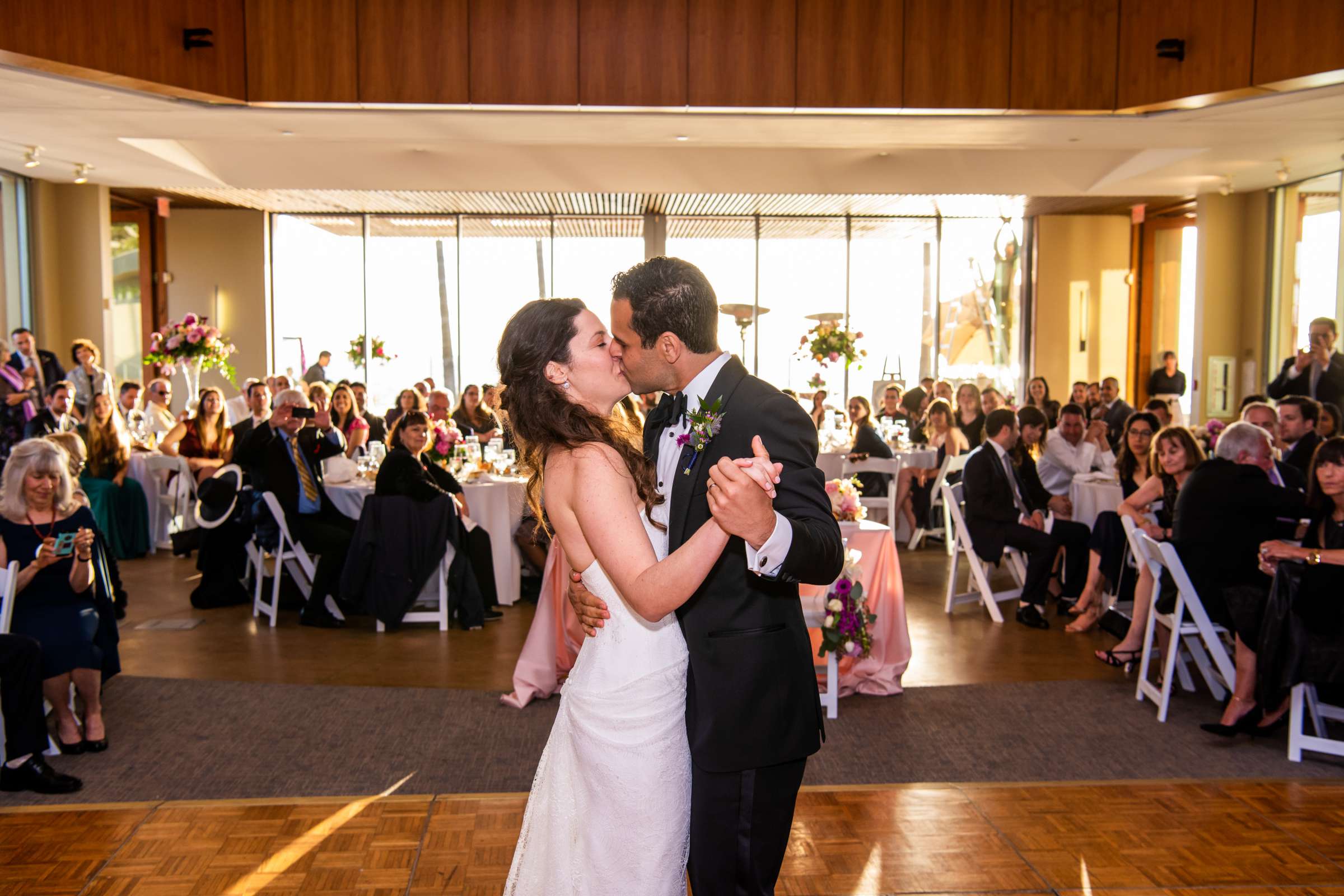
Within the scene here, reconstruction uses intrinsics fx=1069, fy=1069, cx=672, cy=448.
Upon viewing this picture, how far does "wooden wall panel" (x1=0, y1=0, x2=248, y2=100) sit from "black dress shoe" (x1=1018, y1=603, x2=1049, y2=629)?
6.59 metres

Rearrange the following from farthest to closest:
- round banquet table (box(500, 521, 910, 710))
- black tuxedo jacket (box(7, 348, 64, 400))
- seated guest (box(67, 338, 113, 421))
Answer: black tuxedo jacket (box(7, 348, 64, 400)) < seated guest (box(67, 338, 113, 421)) < round banquet table (box(500, 521, 910, 710))

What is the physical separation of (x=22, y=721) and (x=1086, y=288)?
614 inches

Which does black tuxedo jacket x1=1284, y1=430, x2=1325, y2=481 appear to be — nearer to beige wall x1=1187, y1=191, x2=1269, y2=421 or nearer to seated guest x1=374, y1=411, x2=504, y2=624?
seated guest x1=374, y1=411, x2=504, y2=624

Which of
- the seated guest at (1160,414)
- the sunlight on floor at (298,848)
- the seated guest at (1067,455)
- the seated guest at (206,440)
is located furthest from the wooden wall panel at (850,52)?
the sunlight on floor at (298,848)

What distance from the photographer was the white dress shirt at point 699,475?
1.59m

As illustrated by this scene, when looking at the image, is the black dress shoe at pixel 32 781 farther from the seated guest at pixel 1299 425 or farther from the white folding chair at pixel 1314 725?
the seated guest at pixel 1299 425

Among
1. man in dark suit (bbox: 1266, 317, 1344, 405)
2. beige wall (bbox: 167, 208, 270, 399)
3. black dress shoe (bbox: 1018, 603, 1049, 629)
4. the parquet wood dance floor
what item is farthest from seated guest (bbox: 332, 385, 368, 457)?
man in dark suit (bbox: 1266, 317, 1344, 405)

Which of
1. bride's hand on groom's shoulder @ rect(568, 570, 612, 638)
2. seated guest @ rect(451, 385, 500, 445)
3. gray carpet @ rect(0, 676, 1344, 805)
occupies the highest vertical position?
bride's hand on groom's shoulder @ rect(568, 570, 612, 638)

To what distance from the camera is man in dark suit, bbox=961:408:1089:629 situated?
6.48 m

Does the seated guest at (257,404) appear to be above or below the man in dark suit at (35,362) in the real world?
below

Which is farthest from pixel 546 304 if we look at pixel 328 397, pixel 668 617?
pixel 328 397

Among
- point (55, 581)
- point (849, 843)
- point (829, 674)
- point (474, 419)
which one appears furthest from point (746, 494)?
point (474, 419)

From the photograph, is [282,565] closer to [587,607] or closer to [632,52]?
[632,52]

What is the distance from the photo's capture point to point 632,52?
8.03 m
